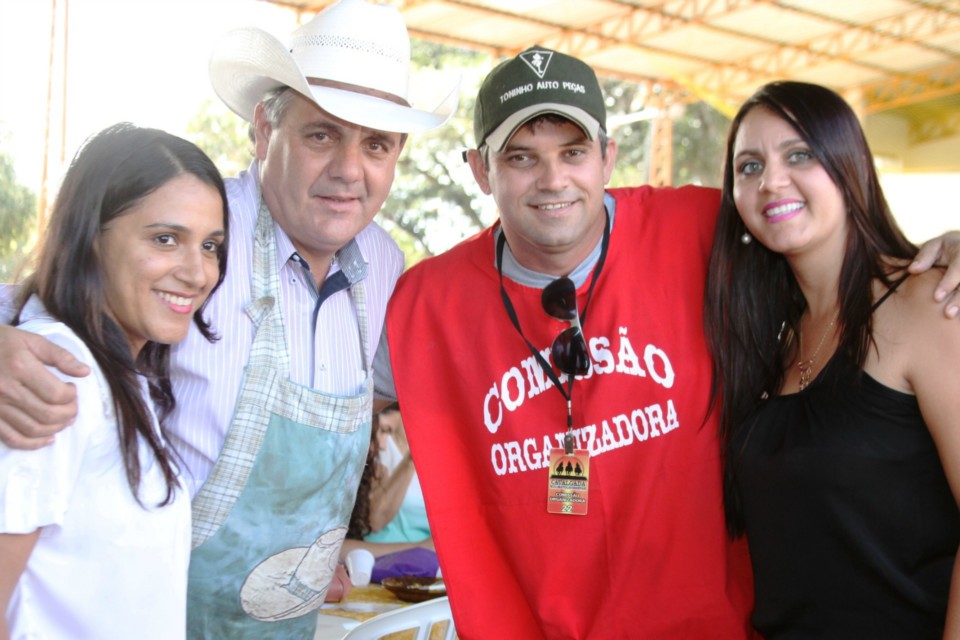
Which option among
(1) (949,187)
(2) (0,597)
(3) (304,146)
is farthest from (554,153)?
(1) (949,187)

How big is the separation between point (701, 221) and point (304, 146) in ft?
3.37

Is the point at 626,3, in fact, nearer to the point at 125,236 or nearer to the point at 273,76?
the point at 273,76

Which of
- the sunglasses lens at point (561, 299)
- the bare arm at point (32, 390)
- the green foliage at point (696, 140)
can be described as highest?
the green foliage at point (696, 140)

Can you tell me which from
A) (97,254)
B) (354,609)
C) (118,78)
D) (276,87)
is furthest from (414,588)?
(118,78)

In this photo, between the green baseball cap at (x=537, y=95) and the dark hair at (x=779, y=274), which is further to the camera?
the green baseball cap at (x=537, y=95)

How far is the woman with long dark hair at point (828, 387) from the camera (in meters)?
1.90

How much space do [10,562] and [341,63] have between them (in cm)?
147

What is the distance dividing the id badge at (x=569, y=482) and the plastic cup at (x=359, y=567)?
5.70ft

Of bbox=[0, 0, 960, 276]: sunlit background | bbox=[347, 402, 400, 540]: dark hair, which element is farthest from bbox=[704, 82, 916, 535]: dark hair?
bbox=[347, 402, 400, 540]: dark hair

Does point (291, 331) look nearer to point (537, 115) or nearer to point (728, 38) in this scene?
point (537, 115)

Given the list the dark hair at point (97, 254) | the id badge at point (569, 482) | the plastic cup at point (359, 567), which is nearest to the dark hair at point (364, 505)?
the plastic cup at point (359, 567)

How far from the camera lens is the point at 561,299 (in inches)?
94.3

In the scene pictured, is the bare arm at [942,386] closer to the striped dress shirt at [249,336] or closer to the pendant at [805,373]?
the pendant at [805,373]

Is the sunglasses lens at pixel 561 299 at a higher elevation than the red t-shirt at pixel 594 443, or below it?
higher
